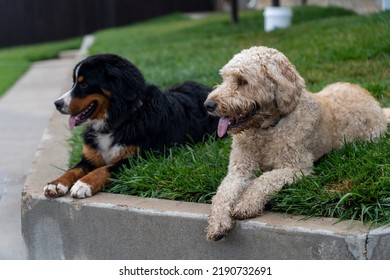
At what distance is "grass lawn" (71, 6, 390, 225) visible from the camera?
4559mm

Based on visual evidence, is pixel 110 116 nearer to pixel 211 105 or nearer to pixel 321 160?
pixel 211 105

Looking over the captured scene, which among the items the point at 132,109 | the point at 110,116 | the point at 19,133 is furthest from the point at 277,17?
the point at 110,116

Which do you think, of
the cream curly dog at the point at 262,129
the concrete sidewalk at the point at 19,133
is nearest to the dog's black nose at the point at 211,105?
the cream curly dog at the point at 262,129

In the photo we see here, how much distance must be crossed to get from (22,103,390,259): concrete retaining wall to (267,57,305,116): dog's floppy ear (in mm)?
738

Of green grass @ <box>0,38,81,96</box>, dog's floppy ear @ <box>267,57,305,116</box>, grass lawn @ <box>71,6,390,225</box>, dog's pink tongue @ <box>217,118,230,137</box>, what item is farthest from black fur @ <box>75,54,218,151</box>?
green grass @ <box>0,38,81,96</box>

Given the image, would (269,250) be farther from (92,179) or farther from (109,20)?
(109,20)

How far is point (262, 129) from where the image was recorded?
4996 mm

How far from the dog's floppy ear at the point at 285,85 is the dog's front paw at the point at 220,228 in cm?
85

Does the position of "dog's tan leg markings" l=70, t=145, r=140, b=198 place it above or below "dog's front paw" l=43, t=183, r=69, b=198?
above

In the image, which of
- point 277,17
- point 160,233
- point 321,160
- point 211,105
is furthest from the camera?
point 277,17

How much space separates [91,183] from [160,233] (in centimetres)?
80

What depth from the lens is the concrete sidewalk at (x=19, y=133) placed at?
6.19 metres

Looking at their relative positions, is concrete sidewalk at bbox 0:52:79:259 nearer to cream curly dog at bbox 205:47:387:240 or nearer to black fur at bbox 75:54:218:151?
black fur at bbox 75:54:218:151

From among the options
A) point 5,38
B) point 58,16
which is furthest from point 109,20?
point 5,38
